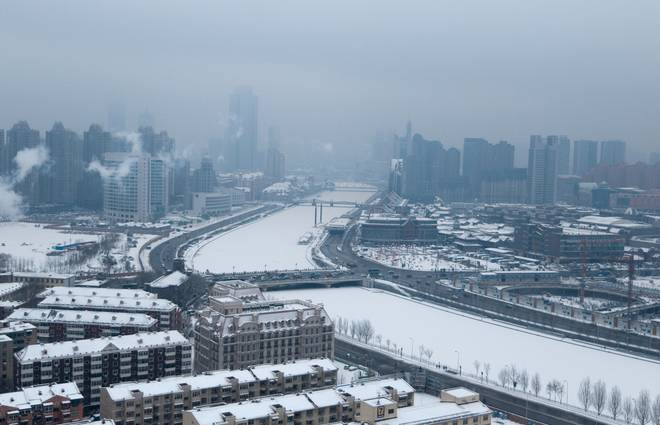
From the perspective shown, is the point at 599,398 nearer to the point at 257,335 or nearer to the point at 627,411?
the point at 627,411

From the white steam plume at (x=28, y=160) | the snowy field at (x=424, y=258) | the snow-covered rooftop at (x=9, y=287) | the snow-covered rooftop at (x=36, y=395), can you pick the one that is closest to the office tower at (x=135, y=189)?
the white steam plume at (x=28, y=160)

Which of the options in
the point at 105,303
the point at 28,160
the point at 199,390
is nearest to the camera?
the point at 199,390

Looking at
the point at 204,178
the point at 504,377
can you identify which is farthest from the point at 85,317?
the point at 204,178

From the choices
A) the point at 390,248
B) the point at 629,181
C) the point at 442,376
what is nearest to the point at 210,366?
the point at 442,376

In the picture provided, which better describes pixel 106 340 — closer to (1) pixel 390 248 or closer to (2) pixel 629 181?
(1) pixel 390 248

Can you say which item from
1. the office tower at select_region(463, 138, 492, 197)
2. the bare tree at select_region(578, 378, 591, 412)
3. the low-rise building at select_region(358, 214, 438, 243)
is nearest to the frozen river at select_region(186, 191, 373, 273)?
the low-rise building at select_region(358, 214, 438, 243)

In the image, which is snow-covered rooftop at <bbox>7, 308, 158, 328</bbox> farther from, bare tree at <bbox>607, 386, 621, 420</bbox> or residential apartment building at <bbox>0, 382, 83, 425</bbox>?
bare tree at <bbox>607, 386, 621, 420</bbox>
